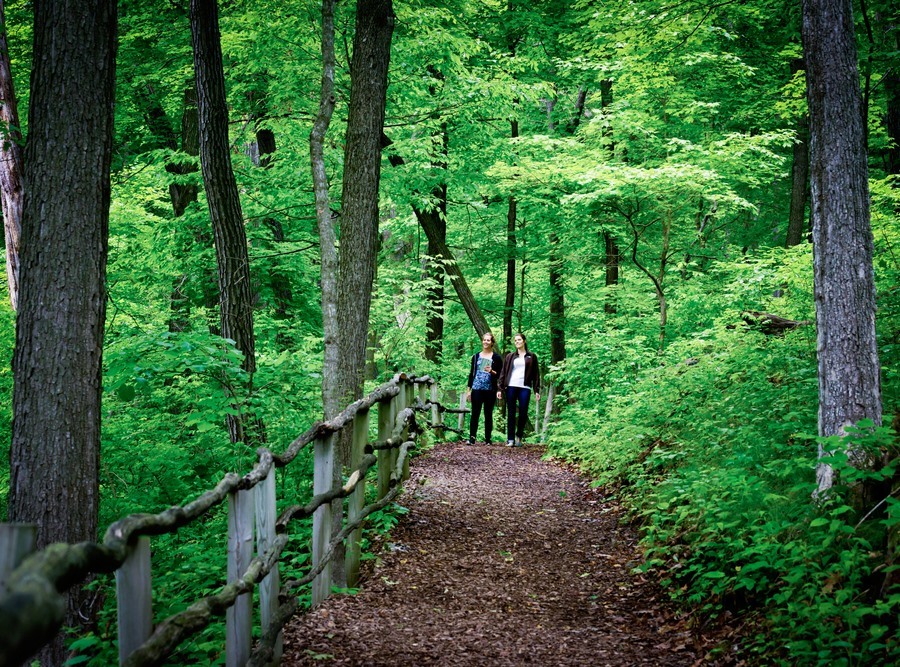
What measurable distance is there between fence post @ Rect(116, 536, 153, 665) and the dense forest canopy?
153cm

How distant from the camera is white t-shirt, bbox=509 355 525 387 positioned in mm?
12156

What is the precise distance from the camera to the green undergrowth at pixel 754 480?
3.80m

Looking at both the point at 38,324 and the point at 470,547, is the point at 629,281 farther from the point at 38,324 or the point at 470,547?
the point at 38,324

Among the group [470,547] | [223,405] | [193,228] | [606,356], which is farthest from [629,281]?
[223,405]

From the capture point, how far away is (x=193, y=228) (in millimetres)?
11188

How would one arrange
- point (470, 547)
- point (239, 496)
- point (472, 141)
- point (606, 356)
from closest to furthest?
point (239, 496) < point (470, 547) < point (606, 356) < point (472, 141)

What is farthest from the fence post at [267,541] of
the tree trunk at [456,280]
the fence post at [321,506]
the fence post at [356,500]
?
the tree trunk at [456,280]

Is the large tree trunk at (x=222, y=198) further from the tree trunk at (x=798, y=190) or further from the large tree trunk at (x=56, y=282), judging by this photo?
the tree trunk at (x=798, y=190)

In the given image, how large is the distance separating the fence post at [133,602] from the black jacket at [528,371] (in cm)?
959

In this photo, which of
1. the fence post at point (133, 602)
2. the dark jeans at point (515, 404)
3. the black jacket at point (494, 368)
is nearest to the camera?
the fence post at point (133, 602)

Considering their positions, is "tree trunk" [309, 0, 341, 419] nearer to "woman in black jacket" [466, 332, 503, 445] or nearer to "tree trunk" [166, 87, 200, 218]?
"woman in black jacket" [466, 332, 503, 445]

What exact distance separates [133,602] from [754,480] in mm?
3917

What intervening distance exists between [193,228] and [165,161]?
1.61 meters

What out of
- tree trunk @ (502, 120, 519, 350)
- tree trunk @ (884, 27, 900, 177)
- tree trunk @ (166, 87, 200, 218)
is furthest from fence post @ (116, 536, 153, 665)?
tree trunk @ (502, 120, 519, 350)
